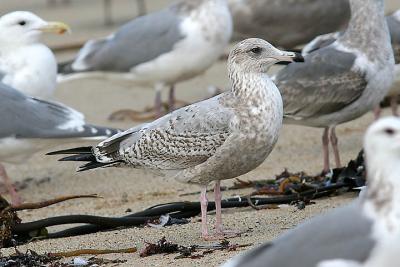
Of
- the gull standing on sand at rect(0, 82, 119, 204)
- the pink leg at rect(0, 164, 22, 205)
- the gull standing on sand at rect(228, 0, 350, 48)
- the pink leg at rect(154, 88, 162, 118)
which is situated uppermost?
the gull standing on sand at rect(228, 0, 350, 48)

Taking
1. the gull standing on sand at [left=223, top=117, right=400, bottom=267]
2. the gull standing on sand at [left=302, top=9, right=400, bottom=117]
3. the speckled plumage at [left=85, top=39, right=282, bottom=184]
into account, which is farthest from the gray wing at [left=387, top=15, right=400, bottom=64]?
the gull standing on sand at [left=223, top=117, right=400, bottom=267]

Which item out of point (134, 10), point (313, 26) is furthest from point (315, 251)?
point (134, 10)

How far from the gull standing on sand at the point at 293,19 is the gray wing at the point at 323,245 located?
24.0ft

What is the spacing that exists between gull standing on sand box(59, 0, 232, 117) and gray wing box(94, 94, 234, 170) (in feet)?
11.7

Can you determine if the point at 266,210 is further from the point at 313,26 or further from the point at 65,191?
the point at 313,26

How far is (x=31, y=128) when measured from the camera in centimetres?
726

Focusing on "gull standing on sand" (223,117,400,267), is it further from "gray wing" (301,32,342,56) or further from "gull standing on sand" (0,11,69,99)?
"gull standing on sand" (0,11,69,99)

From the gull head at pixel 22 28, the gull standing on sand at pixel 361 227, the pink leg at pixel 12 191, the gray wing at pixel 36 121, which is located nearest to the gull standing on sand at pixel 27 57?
the gull head at pixel 22 28

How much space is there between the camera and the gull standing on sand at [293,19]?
1085cm

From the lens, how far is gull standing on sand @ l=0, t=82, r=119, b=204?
7.22 m

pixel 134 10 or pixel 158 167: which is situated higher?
pixel 134 10

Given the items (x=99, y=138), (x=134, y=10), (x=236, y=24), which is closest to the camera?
(x=99, y=138)

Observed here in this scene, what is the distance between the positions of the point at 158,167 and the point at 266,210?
0.69m

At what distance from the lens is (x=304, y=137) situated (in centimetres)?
846
